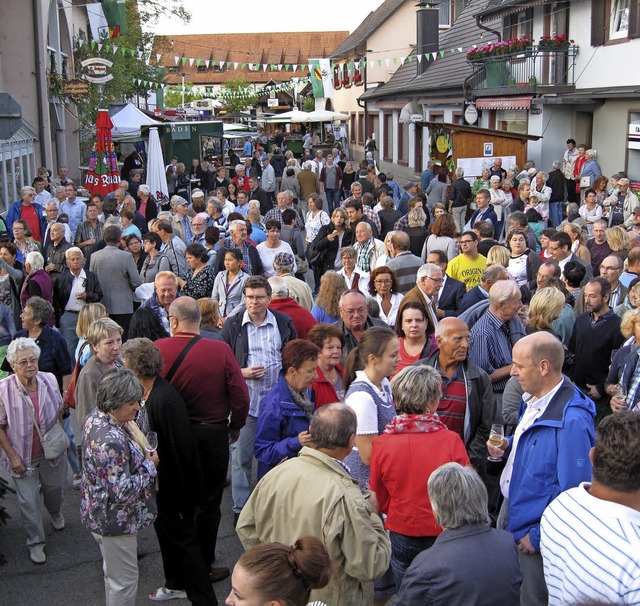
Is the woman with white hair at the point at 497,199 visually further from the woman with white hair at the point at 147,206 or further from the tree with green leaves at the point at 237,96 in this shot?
the tree with green leaves at the point at 237,96

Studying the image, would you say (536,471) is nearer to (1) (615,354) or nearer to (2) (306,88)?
(1) (615,354)

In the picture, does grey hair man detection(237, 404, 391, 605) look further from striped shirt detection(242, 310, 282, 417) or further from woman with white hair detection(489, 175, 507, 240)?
woman with white hair detection(489, 175, 507, 240)

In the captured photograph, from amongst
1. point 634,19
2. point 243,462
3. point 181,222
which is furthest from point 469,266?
point 634,19

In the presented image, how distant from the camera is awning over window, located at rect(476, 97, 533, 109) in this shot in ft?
68.2

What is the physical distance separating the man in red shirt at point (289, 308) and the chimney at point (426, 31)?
90.9 ft

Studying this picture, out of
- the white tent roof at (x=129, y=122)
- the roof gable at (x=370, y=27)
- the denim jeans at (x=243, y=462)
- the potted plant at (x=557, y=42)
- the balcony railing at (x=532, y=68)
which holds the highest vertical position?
the roof gable at (x=370, y=27)

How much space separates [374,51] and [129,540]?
39.6 m

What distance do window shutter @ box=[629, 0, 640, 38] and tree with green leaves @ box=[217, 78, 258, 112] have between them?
53.9 m

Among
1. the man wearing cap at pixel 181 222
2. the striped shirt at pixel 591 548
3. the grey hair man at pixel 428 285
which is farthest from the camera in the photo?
the man wearing cap at pixel 181 222

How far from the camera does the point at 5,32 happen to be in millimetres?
19781

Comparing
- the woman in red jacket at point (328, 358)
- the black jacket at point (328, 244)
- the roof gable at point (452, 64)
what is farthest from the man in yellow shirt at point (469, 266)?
the roof gable at point (452, 64)

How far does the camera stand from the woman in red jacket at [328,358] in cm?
523

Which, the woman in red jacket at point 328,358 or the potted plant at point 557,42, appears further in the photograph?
the potted plant at point 557,42

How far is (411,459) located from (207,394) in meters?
1.75
